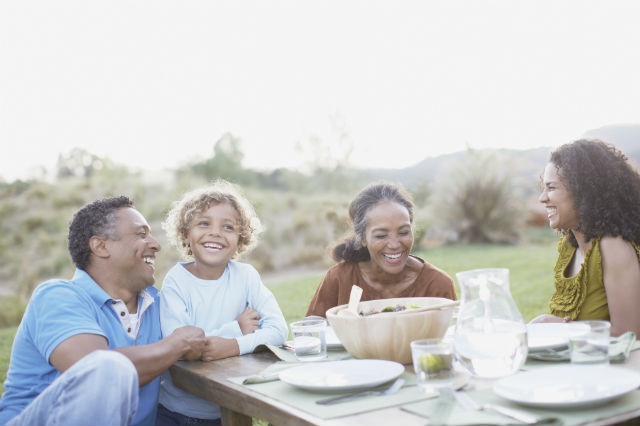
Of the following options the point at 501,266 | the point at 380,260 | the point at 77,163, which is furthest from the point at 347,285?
the point at 77,163

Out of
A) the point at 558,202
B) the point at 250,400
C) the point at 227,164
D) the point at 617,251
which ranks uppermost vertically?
the point at 227,164

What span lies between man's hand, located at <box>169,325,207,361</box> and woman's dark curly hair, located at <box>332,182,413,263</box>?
46.4 inches

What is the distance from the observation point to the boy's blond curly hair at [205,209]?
2.72 m

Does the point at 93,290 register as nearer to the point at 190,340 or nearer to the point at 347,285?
the point at 190,340

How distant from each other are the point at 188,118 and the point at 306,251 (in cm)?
708

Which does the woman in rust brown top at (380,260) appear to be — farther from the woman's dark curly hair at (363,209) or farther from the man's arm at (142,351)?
the man's arm at (142,351)

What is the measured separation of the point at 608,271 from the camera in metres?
2.48

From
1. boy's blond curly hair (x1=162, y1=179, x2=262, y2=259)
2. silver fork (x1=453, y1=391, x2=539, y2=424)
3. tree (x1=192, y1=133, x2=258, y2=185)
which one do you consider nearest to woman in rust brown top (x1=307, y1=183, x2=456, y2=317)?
boy's blond curly hair (x1=162, y1=179, x2=262, y2=259)

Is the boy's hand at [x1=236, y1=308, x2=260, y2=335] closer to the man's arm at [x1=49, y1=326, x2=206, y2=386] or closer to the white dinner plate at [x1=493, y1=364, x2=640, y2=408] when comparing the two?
the man's arm at [x1=49, y1=326, x2=206, y2=386]

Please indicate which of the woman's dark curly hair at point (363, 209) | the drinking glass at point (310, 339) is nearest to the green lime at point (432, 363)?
the drinking glass at point (310, 339)

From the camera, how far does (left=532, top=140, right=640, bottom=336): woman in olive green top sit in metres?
2.44

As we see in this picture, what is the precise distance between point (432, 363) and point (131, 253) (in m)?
1.41

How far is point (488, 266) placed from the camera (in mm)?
8836

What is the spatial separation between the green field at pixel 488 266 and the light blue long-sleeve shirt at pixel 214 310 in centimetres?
335
